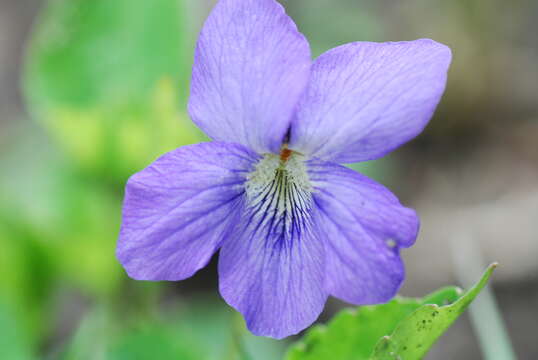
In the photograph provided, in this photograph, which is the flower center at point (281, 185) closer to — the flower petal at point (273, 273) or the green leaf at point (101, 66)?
the flower petal at point (273, 273)

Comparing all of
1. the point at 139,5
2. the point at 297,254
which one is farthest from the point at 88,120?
the point at 297,254

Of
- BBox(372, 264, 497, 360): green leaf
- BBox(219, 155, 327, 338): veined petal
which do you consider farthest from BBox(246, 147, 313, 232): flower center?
BBox(372, 264, 497, 360): green leaf

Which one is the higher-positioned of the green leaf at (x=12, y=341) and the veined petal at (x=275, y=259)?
the veined petal at (x=275, y=259)

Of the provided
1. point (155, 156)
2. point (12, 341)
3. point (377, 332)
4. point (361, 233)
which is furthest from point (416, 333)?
point (12, 341)

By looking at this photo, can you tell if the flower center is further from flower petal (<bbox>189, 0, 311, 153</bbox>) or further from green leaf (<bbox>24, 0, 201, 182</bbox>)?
green leaf (<bbox>24, 0, 201, 182</bbox>)

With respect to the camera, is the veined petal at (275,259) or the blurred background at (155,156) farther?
the blurred background at (155,156)

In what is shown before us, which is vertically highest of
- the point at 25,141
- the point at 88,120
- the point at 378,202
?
the point at 378,202

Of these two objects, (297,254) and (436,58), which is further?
(297,254)

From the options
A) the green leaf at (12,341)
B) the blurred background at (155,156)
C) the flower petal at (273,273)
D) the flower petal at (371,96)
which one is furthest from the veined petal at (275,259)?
the green leaf at (12,341)

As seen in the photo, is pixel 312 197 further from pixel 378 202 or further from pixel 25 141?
pixel 25 141

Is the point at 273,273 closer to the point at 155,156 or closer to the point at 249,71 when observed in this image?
the point at 249,71
